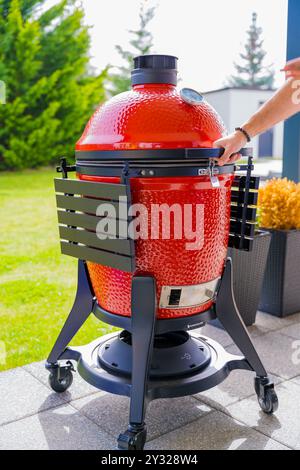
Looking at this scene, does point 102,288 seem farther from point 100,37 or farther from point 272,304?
point 100,37

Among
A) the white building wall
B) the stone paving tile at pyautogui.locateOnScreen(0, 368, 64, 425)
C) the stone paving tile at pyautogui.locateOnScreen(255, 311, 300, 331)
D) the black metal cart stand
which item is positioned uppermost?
the white building wall

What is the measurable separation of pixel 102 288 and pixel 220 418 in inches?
25.3

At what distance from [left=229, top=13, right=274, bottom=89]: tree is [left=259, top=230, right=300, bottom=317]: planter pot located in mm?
31183

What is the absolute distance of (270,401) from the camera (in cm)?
180

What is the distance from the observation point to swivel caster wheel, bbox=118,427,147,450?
1.51 metres

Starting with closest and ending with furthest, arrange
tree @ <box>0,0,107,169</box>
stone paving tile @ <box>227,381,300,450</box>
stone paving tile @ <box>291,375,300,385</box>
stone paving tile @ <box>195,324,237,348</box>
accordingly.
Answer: stone paving tile @ <box>227,381,300,450</box> < stone paving tile @ <box>291,375,300,385</box> < stone paving tile @ <box>195,324,237,348</box> < tree @ <box>0,0,107,169</box>

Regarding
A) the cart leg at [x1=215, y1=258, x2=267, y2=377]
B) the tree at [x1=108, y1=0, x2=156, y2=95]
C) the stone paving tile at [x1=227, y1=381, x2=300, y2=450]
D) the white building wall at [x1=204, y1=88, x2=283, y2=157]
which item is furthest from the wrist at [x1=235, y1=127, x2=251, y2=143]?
the tree at [x1=108, y1=0, x2=156, y2=95]

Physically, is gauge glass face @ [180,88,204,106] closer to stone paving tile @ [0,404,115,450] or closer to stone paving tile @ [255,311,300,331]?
stone paving tile @ [0,404,115,450]

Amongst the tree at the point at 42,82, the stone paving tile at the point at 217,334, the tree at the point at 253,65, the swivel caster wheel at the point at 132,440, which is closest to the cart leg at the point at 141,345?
the swivel caster wheel at the point at 132,440

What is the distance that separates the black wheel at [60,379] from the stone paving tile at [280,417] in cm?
64

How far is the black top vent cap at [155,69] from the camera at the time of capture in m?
1.65

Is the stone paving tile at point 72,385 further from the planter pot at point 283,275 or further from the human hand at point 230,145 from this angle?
the planter pot at point 283,275
